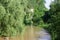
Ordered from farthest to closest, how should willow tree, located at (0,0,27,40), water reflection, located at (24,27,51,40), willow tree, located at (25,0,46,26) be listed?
1. willow tree, located at (25,0,46,26)
2. water reflection, located at (24,27,51,40)
3. willow tree, located at (0,0,27,40)

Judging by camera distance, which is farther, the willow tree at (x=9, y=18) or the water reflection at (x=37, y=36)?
the water reflection at (x=37, y=36)

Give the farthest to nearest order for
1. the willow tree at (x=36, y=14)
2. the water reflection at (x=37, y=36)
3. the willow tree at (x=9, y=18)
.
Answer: the willow tree at (x=36, y=14)
the water reflection at (x=37, y=36)
the willow tree at (x=9, y=18)

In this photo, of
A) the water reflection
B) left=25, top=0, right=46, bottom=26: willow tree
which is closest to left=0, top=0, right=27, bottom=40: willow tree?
the water reflection

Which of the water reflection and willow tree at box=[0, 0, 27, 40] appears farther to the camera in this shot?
the water reflection

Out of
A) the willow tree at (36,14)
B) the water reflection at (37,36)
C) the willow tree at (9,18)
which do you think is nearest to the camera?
the willow tree at (9,18)

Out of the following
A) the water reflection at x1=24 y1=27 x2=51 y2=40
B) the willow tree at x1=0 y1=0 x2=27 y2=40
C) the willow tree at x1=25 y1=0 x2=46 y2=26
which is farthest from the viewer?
the willow tree at x1=25 y1=0 x2=46 y2=26

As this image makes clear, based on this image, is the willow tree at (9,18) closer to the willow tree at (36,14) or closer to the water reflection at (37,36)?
the water reflection at (37,36)

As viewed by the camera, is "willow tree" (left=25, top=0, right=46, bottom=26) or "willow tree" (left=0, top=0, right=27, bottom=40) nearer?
"willow tree" (left=0, top=0, right=27, bottom=40)

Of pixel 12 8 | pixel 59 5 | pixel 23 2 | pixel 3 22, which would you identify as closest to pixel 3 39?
pixel 3 22

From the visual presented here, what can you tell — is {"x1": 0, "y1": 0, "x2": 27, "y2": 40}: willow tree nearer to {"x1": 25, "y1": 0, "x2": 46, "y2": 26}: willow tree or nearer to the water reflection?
the water reflection

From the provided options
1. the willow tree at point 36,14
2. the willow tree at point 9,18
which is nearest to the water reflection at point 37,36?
the willow tree at point 9,18

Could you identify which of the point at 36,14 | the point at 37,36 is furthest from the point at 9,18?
the point at 36,14

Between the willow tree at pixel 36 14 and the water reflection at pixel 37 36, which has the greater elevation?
the willow tree at pixel 36 14

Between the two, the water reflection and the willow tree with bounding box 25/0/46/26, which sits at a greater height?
the willow tree with bounding box 25/0/46/26
